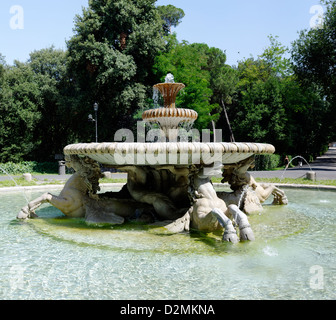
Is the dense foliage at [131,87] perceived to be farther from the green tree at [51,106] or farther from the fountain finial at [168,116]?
the fountain finial at [168,116]

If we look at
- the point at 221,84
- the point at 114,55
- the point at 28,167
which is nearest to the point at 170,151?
the point at 114,55

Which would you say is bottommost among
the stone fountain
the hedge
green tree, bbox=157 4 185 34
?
the hedge

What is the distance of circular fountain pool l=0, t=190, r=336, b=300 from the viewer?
3.21 metres

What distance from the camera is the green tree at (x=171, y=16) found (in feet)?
122

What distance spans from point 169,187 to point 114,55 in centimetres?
1806

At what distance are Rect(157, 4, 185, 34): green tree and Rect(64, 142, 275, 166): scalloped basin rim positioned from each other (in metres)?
33.8

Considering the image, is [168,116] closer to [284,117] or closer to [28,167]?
[28,167]

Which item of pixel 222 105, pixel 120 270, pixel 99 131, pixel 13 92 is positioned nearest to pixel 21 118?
pixel 13 92

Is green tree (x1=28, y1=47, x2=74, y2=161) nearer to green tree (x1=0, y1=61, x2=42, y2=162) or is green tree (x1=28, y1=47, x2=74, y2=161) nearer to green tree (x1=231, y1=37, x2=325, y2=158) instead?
green tree (x1=0, y1=61, x2=42, y2=162)

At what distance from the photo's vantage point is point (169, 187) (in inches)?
287

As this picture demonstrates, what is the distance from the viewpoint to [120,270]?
12.4 ft

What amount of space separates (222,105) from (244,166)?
30314 mm
